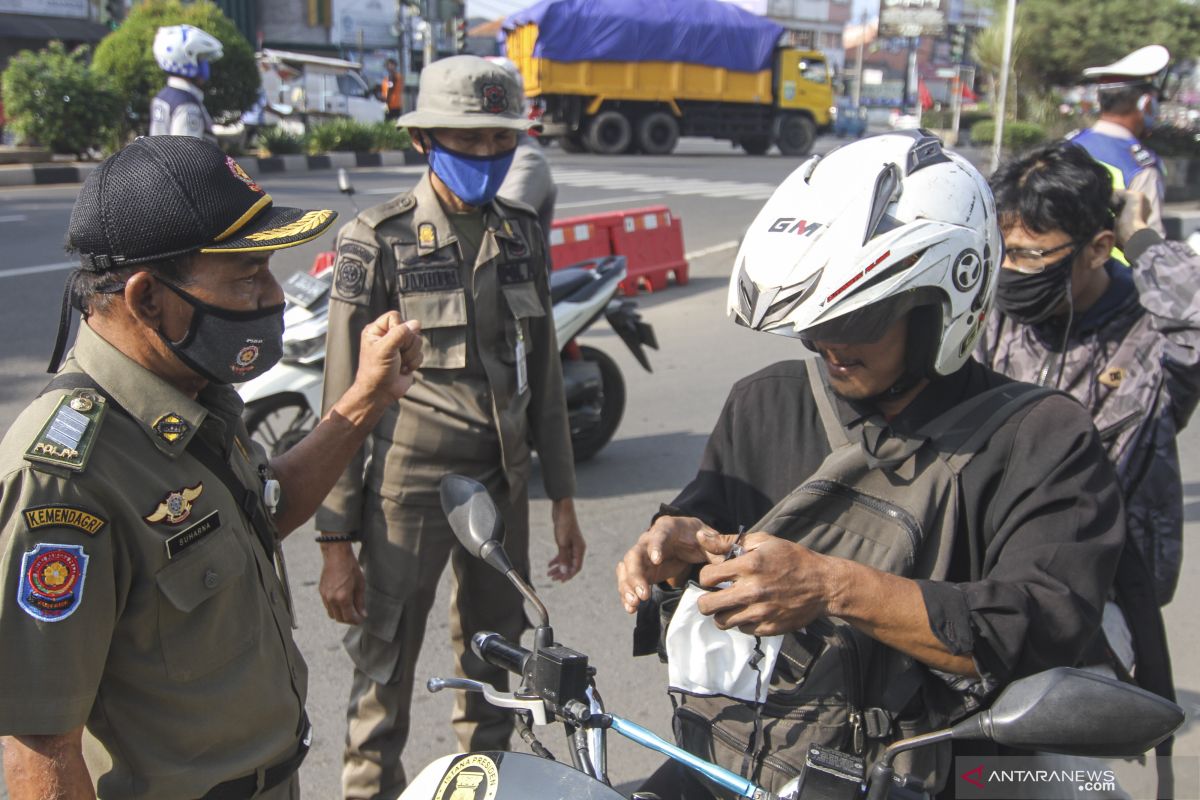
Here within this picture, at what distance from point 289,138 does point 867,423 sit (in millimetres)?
20298

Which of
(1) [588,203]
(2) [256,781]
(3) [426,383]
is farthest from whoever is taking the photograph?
(1) [588,203]

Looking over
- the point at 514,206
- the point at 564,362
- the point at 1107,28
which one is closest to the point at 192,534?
the point at 514,206

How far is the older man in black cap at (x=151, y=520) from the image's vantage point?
1460 millimetres

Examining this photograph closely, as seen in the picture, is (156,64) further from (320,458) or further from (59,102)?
(320,458)

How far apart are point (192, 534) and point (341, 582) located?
1.18 metres

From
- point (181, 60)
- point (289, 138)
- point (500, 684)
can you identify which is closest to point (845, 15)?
point (289, 138)

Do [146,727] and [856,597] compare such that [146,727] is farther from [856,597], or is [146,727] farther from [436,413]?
[436,413]

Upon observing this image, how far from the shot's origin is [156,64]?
17.8m

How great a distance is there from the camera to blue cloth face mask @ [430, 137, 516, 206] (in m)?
2.90

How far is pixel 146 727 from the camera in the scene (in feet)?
5.36

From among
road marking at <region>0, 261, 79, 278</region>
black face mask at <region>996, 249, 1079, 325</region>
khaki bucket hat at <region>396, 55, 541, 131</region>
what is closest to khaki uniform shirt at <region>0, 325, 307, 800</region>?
khaki bucket hat at <region>396, 55, 541, 131</region>

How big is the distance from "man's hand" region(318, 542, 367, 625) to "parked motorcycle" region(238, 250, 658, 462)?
6.76ft

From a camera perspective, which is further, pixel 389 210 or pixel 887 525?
pixel 389 210

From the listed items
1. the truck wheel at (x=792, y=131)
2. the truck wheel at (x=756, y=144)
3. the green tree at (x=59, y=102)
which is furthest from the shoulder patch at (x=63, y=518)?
the truck wheel at (x=792, y=131)
